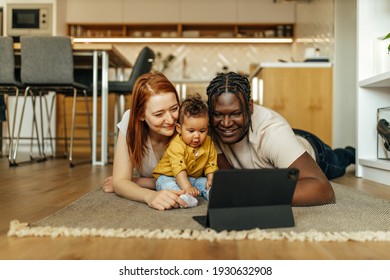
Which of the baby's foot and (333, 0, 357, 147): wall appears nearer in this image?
the baby's foot

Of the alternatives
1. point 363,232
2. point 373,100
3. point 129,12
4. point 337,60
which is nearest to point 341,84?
point 337,60

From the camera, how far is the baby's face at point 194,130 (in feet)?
4.79

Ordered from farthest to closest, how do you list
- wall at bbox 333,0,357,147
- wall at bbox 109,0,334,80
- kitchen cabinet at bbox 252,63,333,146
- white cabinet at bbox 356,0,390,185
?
wall at bbox 109,0,334,80, wall at bbox 333,0,357,147, kitchen cabinet at bbox 252,63,333,146, white cabinet at bbox 356,0,390,185

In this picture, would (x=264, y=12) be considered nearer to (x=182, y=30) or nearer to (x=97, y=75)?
(x=182, y=30)

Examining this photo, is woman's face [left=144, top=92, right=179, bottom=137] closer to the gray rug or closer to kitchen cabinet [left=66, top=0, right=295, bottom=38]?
the gray rug

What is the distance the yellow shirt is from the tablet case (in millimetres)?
386

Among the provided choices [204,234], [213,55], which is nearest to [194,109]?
[204,234]

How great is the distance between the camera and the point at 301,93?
3783mm

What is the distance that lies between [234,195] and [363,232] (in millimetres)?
318

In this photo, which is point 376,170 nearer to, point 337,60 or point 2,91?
point 337,60

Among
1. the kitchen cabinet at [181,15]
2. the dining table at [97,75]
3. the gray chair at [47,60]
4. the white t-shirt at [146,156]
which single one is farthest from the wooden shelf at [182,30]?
the white t-shirt at [146,156]

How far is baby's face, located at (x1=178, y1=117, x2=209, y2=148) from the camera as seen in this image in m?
1.46

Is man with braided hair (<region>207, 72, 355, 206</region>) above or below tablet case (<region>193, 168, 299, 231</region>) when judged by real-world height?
above

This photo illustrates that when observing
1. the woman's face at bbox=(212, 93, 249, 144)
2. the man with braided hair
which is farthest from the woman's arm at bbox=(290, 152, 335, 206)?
the woman's face at bbox=(212, 93, 249, 144)
